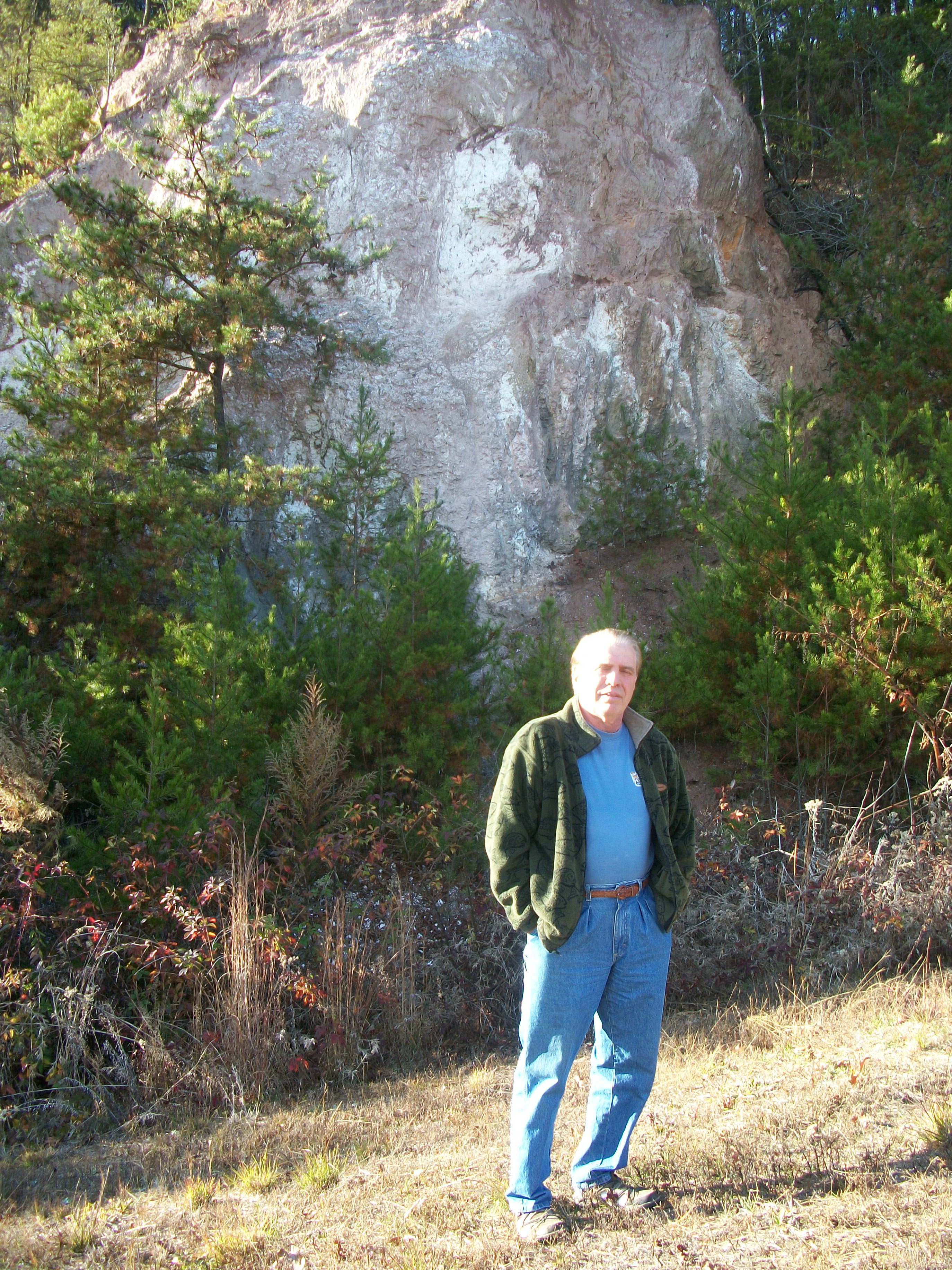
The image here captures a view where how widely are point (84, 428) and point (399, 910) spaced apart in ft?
20.0

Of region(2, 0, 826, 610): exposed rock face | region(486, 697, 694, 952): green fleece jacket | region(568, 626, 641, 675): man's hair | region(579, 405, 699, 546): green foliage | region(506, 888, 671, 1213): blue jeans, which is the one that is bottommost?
region(506, 888, 671, 1213): blue jeans

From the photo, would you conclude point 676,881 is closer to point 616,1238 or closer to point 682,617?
point 616,1238

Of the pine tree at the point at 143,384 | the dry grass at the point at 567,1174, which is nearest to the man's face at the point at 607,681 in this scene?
the dry grass at the point at 567,1174

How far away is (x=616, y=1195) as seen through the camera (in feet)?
9.77

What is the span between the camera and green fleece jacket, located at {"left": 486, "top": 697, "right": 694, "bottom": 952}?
2.79 metres

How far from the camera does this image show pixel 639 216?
44.1 feet

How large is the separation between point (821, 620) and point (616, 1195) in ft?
16.6

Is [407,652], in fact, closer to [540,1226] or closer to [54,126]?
[540,1226]

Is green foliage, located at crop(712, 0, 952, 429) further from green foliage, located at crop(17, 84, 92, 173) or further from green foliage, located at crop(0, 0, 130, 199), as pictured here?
green foliage, located at crop(0, 0, 130, 199)

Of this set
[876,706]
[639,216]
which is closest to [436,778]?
[876,706]

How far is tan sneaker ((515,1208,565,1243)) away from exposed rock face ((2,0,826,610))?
906 cm

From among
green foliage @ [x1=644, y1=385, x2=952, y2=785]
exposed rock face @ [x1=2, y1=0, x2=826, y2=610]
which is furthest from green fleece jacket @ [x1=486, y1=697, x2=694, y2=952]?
exposed rock face @ [x1=2, y1=0, x2=826, y2=610]

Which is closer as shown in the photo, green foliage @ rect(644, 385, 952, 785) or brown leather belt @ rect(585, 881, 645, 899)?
brown leather belt @ rect(585, 881, 645, 899)

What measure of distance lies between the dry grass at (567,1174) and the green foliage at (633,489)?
7.93 metres
